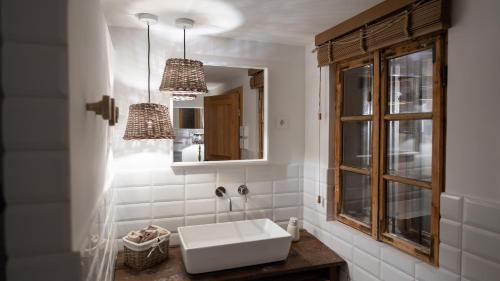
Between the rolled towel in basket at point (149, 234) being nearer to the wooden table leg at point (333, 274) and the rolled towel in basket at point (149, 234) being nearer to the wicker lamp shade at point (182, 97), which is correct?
the wicker lamp shade at point (182, 97)

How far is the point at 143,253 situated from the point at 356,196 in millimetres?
1232

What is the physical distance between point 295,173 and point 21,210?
1773 mm

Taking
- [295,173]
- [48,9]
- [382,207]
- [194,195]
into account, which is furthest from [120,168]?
[382,207]

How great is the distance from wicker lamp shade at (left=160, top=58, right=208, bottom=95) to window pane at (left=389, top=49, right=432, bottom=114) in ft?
3.27

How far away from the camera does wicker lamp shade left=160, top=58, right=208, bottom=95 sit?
1.70m

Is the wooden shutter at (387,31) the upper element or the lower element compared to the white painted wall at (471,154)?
upper

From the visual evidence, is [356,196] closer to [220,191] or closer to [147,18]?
[220,191]

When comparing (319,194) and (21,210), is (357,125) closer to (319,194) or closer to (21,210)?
(319,194)

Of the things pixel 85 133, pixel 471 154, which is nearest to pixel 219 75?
pixel 85 133

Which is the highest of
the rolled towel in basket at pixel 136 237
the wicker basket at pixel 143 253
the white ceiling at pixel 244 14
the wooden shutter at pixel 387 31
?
the white ceiling at pixel 244 14

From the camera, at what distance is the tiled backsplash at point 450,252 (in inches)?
42.7

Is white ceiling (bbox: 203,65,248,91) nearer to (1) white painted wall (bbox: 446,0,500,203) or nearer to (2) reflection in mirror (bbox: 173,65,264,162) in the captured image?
(2) reflection in mirror (bbox: 173,65,264,162)

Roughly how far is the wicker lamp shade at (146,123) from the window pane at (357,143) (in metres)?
1.04

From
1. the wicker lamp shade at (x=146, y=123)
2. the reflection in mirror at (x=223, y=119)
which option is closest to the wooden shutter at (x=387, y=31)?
the reflection in mirror at (x=223, y=119)
